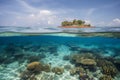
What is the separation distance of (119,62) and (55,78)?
28.7 ft

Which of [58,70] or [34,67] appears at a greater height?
[34,67]

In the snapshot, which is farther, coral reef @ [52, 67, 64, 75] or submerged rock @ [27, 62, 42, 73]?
coral reef @ [52, 67, 64, 75]

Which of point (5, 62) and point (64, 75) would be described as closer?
point (64, 75)

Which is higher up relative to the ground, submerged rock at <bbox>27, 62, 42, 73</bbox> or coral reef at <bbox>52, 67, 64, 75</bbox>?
submerged rock at <bbox>27, 62, 42, 73</bbox>

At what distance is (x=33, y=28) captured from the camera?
22375mm

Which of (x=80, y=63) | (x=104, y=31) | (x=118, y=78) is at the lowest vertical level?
(x=118, y=78)

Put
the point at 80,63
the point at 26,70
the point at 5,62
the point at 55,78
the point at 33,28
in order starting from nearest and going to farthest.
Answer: the point at 55,78
the point at 26,70
the point at 80,63
the point at 5,62
the point at 33,28

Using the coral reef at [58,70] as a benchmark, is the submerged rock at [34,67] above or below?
above

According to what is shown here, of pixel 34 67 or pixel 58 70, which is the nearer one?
pixel 34 67

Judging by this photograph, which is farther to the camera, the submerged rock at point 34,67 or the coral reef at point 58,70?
the coral reef at point 58,70

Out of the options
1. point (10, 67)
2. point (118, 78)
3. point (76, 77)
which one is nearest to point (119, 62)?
point (118, 78)

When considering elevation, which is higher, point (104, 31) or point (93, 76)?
point (104, 31)

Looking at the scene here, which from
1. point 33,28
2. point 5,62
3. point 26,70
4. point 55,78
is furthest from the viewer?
point 33,28

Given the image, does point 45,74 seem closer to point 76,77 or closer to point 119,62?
point 76,77
